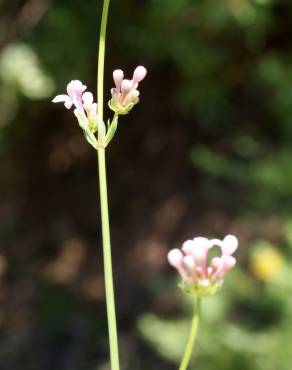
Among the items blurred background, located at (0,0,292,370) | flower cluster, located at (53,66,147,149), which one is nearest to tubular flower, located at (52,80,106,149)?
flower cluster, located at (53,66,147,149)

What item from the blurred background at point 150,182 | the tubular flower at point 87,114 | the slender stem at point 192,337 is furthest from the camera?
the blurred background at point 150,182

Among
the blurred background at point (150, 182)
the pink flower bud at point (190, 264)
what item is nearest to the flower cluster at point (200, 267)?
the pink flower bud at point (190, 264)

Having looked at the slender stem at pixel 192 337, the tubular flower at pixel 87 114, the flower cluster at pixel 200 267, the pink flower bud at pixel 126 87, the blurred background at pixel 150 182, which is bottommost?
the slender stem at pixel 192 337

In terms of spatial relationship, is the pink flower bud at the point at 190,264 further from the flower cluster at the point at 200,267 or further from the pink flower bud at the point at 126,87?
the pink flower bud at the point at 126,87

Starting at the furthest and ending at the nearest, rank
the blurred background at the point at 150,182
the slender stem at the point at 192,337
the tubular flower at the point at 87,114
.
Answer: the blurred background at the point at 150,182 → the tubular flower at the point at 87,114 → the slender stem at the point at 192,337

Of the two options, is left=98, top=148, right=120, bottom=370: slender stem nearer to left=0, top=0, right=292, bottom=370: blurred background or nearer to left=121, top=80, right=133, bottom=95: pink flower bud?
left=121, top=80, right=133, bottom=95: pink flower bud

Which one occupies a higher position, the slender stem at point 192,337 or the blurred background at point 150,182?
the blurred background at point 150,182

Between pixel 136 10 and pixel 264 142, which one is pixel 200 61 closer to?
pixel 136 10

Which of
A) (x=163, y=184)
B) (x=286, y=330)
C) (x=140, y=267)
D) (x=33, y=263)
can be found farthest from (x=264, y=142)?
(x=286, y=330)
